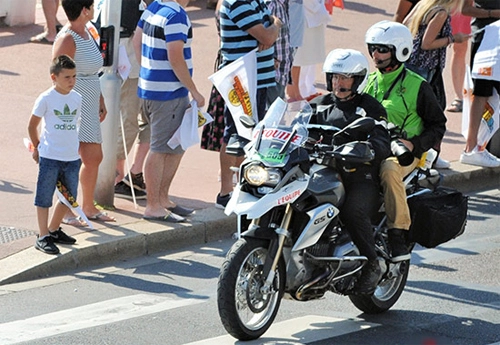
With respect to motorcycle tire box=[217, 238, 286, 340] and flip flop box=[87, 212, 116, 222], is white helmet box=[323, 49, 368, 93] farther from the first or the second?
flip flop box=[87, 212, 116, 222]

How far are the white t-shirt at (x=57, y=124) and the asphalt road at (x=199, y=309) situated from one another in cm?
90

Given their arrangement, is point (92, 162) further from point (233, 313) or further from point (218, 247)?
point (233, 313)

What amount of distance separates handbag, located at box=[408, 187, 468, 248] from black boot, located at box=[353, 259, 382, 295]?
57cm

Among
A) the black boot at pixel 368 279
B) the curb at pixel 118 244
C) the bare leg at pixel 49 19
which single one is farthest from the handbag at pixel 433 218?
the bare leg at pixel 49 19

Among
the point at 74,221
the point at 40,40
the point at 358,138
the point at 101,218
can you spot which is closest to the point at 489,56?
the point at 101,218

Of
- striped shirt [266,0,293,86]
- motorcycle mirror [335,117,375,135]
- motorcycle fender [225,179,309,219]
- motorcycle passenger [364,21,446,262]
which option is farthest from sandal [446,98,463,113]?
motorcycle fender [225,179,309,219]

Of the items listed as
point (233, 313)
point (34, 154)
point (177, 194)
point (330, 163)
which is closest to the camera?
point (233, 313)

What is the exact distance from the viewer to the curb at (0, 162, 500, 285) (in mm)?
8297

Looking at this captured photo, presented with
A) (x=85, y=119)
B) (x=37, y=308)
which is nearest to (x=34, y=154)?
(x=85, y=119)

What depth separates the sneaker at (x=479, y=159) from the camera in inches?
466

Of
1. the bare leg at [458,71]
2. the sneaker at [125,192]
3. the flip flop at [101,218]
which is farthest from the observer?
the bare leg at [458,71]

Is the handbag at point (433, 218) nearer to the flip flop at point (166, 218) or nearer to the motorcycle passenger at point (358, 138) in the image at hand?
the motorcycle passenger at point (358, 138)

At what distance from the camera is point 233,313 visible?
6680 millimetres

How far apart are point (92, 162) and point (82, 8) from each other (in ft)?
3.94
